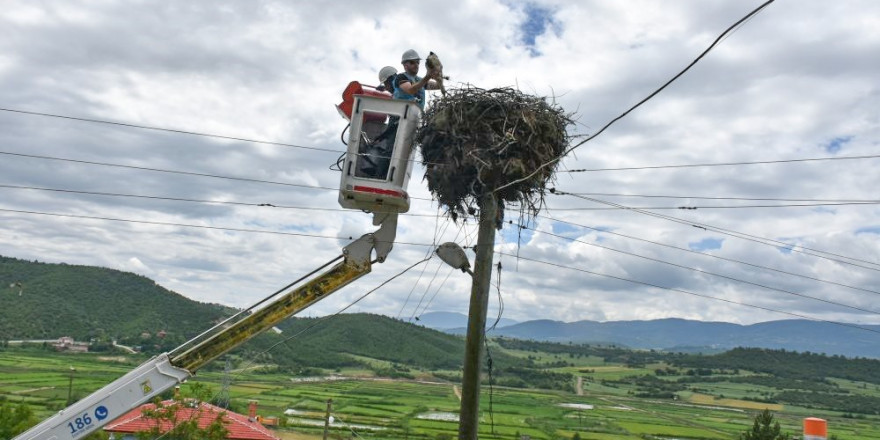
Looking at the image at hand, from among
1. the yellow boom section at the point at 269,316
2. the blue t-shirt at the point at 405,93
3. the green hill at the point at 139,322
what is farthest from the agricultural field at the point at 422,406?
the blue t-shirt at the point at 405,93

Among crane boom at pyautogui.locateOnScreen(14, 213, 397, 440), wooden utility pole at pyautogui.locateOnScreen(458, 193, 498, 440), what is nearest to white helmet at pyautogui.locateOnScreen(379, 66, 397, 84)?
crane boom at pyautogui.locateOnScreen(14, 213, 397, 440)

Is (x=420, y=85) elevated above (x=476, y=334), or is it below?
above

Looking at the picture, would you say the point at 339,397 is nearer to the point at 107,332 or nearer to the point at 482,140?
the point at 107,332

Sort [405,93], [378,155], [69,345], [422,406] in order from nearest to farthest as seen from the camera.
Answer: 1. [378,155]
2. [405,93]
3. [422,406]
4. [69,345]

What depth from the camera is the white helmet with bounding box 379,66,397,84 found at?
1153cm

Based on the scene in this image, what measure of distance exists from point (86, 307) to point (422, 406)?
61657 millimetres

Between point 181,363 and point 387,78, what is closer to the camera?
point 181,363

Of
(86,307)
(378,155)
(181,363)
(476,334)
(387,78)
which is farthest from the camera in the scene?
(86,307)

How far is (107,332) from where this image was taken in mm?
119438

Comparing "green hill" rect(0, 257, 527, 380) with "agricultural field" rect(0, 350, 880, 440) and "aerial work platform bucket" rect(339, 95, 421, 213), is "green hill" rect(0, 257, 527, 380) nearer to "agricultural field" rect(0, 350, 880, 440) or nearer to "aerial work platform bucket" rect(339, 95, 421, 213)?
"agricultural field" rect(0, 350, 880, 440)

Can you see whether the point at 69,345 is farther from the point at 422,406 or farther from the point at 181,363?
the point at 181,363

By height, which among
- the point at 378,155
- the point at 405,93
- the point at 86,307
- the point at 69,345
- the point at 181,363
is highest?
the point at 405,93

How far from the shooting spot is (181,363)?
10062 mm

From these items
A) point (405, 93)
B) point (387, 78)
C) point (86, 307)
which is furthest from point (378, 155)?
point (86, 307)
